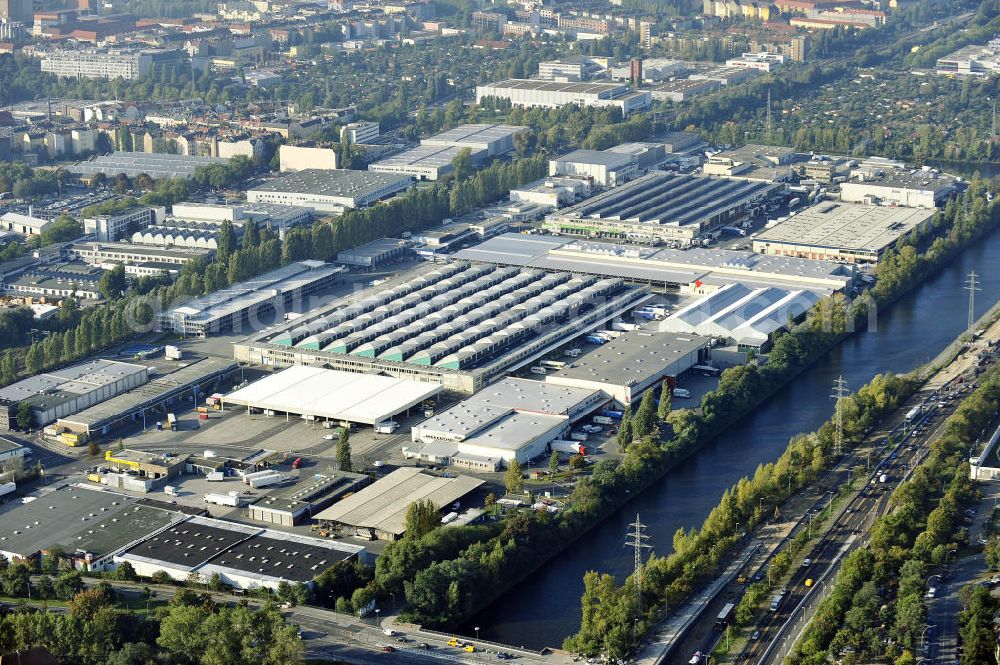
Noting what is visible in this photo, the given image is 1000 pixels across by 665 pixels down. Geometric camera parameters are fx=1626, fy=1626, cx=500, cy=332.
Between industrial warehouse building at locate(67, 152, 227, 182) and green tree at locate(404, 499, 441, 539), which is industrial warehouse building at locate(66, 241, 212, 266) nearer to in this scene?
industrial warehouse building at locate(67, 152, 227, 182)

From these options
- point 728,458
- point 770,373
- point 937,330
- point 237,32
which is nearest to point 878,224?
point 937,330

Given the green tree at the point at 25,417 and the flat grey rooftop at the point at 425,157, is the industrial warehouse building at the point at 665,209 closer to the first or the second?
the flat grey rooftop at the point at 425,157

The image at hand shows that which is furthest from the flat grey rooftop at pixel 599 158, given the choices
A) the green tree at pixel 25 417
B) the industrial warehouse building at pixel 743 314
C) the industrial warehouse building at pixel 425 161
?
the green tree at pixel 25 417

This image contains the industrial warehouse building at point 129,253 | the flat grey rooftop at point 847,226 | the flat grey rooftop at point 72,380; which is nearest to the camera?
the flat grey rooftop at point 72,380

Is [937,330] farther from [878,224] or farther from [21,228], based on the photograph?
[21,228]

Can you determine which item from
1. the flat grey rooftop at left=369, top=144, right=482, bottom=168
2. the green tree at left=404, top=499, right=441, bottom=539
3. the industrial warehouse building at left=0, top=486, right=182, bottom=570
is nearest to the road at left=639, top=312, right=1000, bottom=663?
the green tree at left=404, top=499, right=441, bottom=539

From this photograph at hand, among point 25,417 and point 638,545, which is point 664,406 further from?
point 25,417
